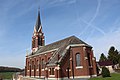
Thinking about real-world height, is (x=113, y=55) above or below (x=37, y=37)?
below

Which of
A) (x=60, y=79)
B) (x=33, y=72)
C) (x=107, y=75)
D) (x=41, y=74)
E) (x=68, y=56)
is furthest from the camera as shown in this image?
(x=33, y=72)

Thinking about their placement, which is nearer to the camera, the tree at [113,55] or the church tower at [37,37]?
the church tower at [37,37]

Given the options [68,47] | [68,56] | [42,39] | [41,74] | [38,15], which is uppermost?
[38,15]

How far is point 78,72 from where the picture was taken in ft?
106

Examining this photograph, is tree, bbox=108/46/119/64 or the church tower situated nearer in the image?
the church tower

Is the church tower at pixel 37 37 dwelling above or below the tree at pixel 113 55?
above

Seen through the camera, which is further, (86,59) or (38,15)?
(38,15)

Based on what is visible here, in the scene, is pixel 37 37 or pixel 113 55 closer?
pixel 37 37

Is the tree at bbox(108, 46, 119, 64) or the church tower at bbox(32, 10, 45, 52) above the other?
the church tower at bbox(32, 10, 45, 52)

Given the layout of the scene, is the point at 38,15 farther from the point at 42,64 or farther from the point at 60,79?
the point at 60,79

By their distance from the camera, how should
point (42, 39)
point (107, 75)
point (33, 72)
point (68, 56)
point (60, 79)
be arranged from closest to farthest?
point (107, 75)
point (60, 79)
point (68, 56)
point (33, 72)
point (42, 39)

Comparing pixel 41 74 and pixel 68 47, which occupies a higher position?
pixel 68 47

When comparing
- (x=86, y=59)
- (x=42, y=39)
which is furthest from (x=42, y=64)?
(x=86, y=59)

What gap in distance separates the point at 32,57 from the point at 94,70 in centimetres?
2742
